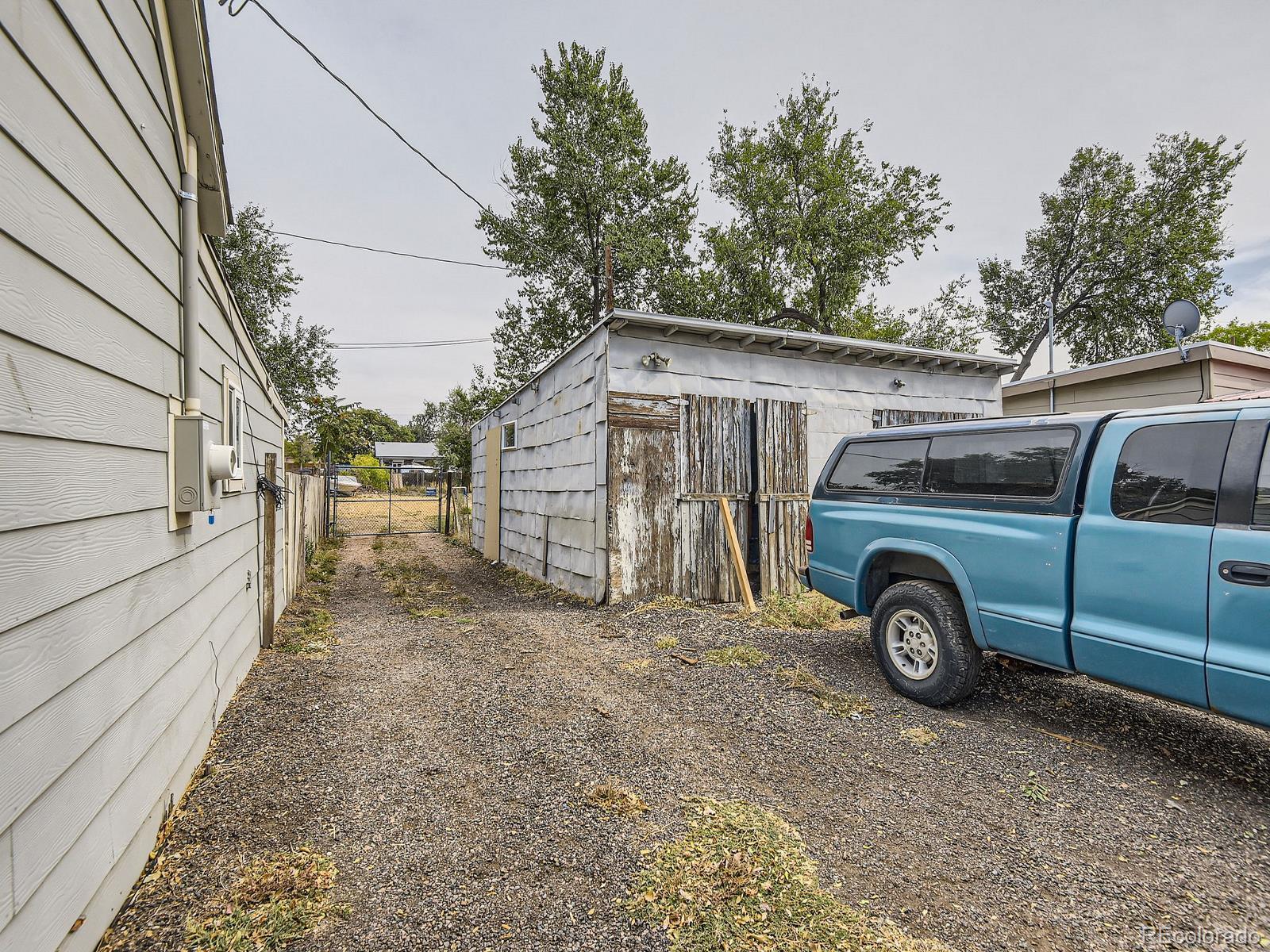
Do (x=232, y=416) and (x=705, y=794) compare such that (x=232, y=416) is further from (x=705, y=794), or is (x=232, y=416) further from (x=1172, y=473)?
(x=1172, y=473)

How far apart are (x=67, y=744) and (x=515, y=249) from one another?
1768cm

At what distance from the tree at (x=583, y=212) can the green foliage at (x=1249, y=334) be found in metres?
22.1

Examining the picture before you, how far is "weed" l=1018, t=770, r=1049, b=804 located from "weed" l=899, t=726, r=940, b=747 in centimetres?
48

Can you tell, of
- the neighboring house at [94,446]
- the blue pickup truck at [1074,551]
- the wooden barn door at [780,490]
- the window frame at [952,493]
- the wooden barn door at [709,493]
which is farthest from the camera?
the wooden barn door at [780,490]

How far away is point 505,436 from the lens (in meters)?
11.5

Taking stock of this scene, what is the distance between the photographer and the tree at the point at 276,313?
19875 mm

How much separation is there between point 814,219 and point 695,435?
1436 cm

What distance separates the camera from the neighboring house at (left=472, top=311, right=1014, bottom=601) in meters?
6.52

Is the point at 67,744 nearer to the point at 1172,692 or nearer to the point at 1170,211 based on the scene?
the point at 1172,692

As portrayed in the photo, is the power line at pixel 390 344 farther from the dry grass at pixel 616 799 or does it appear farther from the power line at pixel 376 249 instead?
the dry grass at pixel 616 799

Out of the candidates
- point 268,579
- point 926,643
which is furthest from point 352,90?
point 926,643

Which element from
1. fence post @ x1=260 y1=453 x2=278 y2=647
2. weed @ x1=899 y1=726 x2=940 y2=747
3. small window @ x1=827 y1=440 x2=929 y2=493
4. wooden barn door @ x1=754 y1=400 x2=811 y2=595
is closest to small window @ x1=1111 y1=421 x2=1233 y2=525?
small window @ x1=827 y1=440 x2=929 y2=493

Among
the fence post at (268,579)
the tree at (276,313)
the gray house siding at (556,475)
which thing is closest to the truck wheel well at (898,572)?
the gray house siding at (556,475)

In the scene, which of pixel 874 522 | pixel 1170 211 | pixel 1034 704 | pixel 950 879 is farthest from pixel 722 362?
pixel 1170 211
